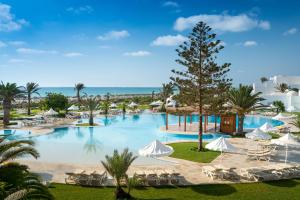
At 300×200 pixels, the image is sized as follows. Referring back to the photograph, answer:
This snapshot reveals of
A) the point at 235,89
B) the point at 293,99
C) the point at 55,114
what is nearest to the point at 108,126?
the point at 55,114

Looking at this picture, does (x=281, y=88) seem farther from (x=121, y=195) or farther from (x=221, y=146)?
(x=121, y=195)

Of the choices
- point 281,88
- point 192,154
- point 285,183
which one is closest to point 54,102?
point 192,154

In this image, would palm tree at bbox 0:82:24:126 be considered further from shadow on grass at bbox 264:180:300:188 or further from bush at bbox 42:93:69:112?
shadow on grass at bbox 264:180:300:188

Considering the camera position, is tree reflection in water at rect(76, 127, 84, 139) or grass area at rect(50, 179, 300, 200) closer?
grass area at rect(50, 179, 300, 200)

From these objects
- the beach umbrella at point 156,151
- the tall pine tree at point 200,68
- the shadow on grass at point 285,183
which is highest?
the tall pine tree at point 200,68

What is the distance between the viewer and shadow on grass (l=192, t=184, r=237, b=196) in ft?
34.3

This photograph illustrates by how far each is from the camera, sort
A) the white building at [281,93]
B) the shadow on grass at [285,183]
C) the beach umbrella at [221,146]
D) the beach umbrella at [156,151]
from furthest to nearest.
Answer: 1. the white building at [281,93]
2. the beach umbrella at [221,146]
3. the beach umbrella at [156,151]
4. the shadow on grass at [285,183]

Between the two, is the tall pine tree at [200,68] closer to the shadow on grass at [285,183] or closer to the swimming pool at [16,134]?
the shadow on grass at [285,183]

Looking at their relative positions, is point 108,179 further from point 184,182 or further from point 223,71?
point 223,71

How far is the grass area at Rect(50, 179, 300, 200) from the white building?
3162 centimetres

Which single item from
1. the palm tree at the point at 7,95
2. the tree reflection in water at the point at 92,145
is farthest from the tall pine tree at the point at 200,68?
→ the palm tree at the point at 7,95

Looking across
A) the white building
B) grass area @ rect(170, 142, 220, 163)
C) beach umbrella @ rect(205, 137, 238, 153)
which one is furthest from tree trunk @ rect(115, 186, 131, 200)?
the white building

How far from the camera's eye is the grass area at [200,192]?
10070mm

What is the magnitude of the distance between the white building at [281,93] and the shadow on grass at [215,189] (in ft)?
106
